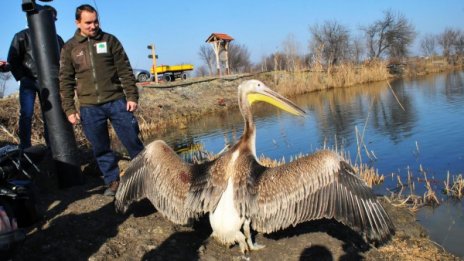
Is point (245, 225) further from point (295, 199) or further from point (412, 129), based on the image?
point (412, 129)

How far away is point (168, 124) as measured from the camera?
18.6m

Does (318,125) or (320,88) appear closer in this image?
(318,125)

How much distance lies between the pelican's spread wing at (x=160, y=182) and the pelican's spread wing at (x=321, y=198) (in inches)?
31.8

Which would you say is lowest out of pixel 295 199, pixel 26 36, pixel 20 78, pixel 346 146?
pixel 346 146

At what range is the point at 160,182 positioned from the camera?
4.76 m

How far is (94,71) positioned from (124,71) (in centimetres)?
37

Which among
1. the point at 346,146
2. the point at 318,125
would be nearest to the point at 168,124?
the point at 318,125

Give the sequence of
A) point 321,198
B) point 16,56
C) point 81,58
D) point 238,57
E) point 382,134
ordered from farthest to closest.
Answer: point 238,57 < point 382,134 < point 16,56 < point 81,58 < point 321,198

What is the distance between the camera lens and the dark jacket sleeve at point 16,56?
636cm

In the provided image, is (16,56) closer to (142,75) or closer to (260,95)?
(260,95)

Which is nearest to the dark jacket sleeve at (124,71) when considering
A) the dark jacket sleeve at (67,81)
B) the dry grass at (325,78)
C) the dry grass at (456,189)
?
the dark jacket sleeve at (67,81)

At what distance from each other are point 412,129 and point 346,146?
2.60 metres

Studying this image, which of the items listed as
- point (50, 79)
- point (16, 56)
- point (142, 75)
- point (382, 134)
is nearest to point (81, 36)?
point (50, 79)

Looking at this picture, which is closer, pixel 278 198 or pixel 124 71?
A: pixel 278 198
